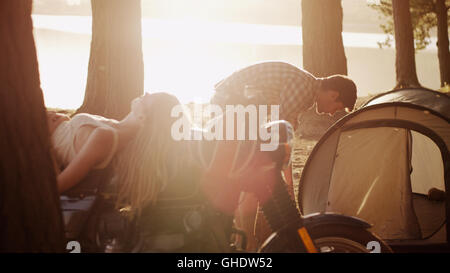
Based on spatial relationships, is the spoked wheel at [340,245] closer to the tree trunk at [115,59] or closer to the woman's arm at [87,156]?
the woman's arm at [87,156]

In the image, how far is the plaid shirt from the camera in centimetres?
434

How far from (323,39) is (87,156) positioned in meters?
7.52

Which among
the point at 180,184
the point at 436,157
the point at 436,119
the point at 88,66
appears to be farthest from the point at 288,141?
the point at 88,66

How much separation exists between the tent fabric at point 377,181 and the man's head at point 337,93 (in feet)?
2.94

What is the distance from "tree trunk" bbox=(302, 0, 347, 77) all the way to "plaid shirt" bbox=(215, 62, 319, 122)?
16.1ft

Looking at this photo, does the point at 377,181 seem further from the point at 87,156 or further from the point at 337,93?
the point at 87,156

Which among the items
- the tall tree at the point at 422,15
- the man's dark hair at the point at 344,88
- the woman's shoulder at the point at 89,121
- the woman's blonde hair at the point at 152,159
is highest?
the tall tree at the point at 422,15

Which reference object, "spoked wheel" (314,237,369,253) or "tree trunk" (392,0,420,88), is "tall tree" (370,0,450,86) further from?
"spoked wheel" (314,237,369,253)

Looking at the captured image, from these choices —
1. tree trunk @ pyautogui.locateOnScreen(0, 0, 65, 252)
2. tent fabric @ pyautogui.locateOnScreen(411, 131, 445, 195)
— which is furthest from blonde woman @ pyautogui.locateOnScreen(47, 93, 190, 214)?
tent fabric @ pyautogui.locateOnScreen(411, 131, 445, 195)

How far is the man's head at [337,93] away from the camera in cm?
433

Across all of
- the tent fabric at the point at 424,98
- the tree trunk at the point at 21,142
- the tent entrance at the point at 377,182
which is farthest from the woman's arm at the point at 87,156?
the tent fabric at the point at 424,98

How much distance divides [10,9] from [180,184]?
4.06 ft

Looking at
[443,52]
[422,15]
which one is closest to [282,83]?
[443,52]

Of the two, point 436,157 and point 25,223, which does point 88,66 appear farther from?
point 25,223
